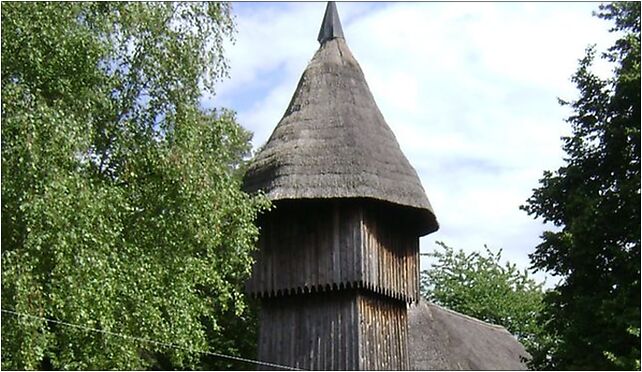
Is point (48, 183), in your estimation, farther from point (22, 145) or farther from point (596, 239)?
point (596, 239)

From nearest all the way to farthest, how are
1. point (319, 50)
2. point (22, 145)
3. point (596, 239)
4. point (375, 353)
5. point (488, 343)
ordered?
point (22, 145) < point (596, 239) < point (375, 353) < point (319, 50) < point (488, 343)

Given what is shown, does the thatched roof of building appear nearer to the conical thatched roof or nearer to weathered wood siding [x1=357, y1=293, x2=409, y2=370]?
weathered wood siding [x1=357, y1=293, x2=409, y2=370]

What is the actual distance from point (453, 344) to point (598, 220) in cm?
704

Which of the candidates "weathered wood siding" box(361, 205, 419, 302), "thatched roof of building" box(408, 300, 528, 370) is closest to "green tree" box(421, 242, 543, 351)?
"thatched roof of building" box(408, 300, 528, 370)

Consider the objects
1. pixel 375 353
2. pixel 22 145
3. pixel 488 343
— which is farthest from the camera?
pixel 488 343

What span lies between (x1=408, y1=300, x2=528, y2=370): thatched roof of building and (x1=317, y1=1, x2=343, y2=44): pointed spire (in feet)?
19.1

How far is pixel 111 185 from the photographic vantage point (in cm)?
1212

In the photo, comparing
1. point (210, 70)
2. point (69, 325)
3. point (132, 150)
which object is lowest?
point (69, 325)

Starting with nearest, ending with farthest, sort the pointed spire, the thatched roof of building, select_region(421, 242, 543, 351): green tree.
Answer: the pointed spire
the thatched roof of building
select_region(421, 242, 543, 351): green tree

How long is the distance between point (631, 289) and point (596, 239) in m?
1.01

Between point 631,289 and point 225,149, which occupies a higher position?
point 225,149

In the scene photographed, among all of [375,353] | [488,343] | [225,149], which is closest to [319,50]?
[225,149]

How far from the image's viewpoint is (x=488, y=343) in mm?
22609

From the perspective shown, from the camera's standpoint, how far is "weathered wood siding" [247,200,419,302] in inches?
582
